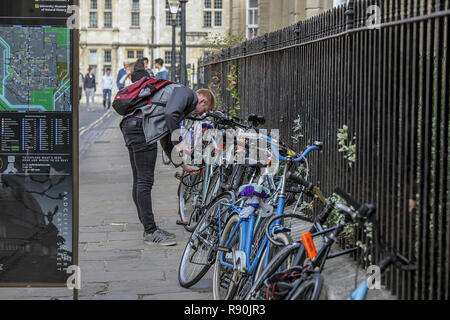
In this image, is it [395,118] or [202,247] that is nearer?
[395,118]

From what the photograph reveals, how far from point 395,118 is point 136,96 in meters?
3.62

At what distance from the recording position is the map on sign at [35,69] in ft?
16.9

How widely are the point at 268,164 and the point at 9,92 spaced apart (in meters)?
2.10

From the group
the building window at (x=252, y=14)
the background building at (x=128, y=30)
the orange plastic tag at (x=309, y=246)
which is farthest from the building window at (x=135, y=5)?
the orange plastic tag at (x=309, y=246)

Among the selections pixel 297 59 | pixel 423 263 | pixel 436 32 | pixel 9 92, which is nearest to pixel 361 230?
pixel 423 263

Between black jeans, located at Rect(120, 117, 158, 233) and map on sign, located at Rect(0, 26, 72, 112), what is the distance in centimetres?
247

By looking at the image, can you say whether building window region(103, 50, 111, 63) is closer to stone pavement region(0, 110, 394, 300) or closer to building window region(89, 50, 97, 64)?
building window region(89, 50, 97, 64)

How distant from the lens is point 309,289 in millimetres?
3957

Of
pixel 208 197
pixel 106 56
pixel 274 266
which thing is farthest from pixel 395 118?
pixel 106 56

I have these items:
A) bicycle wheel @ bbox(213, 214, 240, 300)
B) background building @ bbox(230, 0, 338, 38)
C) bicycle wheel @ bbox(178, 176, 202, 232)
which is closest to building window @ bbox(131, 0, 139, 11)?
background building @ bbox(230, 0, 338, 38)

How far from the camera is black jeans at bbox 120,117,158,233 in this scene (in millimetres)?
7656

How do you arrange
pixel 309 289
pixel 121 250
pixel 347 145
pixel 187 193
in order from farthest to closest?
1. pixel 187 193
2. pixel 121 250
3. pixel 347 145
4. pixel 309 289

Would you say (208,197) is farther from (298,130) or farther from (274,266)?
(274,266)
